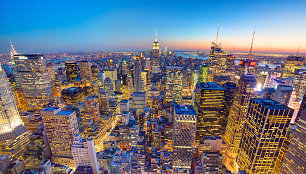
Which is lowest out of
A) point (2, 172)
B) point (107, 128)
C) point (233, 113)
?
point (107, 128)

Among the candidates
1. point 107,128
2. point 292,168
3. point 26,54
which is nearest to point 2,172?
point 107,128

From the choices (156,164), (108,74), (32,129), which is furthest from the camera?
(108,74)

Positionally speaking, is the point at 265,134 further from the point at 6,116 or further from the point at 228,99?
the point at 6,116

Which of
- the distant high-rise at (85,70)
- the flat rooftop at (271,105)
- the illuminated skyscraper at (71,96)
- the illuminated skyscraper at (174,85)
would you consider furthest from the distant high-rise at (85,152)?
the distant high-rise at (85,70)

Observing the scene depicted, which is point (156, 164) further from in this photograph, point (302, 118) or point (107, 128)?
point (302, 118)

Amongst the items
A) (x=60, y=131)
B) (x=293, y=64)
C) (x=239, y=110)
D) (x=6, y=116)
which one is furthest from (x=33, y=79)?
(x=293, y=64)

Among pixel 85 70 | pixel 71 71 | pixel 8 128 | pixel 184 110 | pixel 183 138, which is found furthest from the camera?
pixel 71 71

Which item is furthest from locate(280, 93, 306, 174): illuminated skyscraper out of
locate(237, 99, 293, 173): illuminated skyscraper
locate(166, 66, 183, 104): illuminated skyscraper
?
locate(166, 66, 183, 104): illuminated skyscraper

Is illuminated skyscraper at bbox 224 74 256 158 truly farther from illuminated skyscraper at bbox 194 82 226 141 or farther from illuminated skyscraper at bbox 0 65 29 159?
illuminated skyscraper at bbox 0 65 29 159
